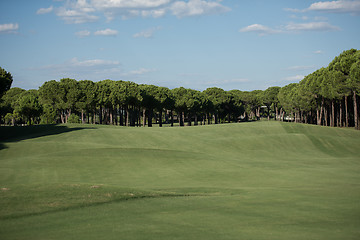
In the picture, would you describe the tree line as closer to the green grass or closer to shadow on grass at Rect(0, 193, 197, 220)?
the green grass

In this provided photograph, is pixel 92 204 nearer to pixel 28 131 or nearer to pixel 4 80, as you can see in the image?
pixel 28 131

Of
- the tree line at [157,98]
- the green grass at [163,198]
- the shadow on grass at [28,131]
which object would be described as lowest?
the green grass at [163,198]

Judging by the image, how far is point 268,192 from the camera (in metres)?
20.3

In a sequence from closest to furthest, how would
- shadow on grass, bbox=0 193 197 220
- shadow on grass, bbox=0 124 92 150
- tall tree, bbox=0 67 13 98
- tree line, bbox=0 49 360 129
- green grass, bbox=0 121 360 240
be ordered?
green grass, bbox=0 121 360 240, shadow on grass, bbox=0 193 197 220, shadow on grass, bbox=0 124 92 150, tall tree, bbox=0 67 13 98, tree line, bbox=0 49 360 129

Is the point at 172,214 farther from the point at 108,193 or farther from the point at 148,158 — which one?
the point at 148,158

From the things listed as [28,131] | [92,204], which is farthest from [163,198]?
[28,131]

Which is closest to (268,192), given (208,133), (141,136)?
(141,136)

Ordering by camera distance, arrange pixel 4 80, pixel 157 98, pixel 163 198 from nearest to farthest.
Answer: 1. pixel 163 198
2. pixel 4 80
3. pixel 157 98

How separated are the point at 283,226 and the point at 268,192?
26.7 ft

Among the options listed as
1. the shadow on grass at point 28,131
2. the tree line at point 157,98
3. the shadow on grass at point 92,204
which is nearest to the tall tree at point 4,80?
the tree line at point 157,98

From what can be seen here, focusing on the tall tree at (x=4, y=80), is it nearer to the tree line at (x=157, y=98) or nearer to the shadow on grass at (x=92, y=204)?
the tree line at (x=157, y=98)

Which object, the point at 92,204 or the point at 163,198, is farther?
the point at 163,198

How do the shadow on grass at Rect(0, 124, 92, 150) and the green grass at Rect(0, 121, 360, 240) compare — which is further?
the shadow on grass at Rect(0, 124, 92, 150)

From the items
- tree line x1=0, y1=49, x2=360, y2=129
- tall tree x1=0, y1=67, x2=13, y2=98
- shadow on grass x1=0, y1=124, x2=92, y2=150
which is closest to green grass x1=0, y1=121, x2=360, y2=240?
shadow on grass x1=0, y1=124, x2=92, y2=150
